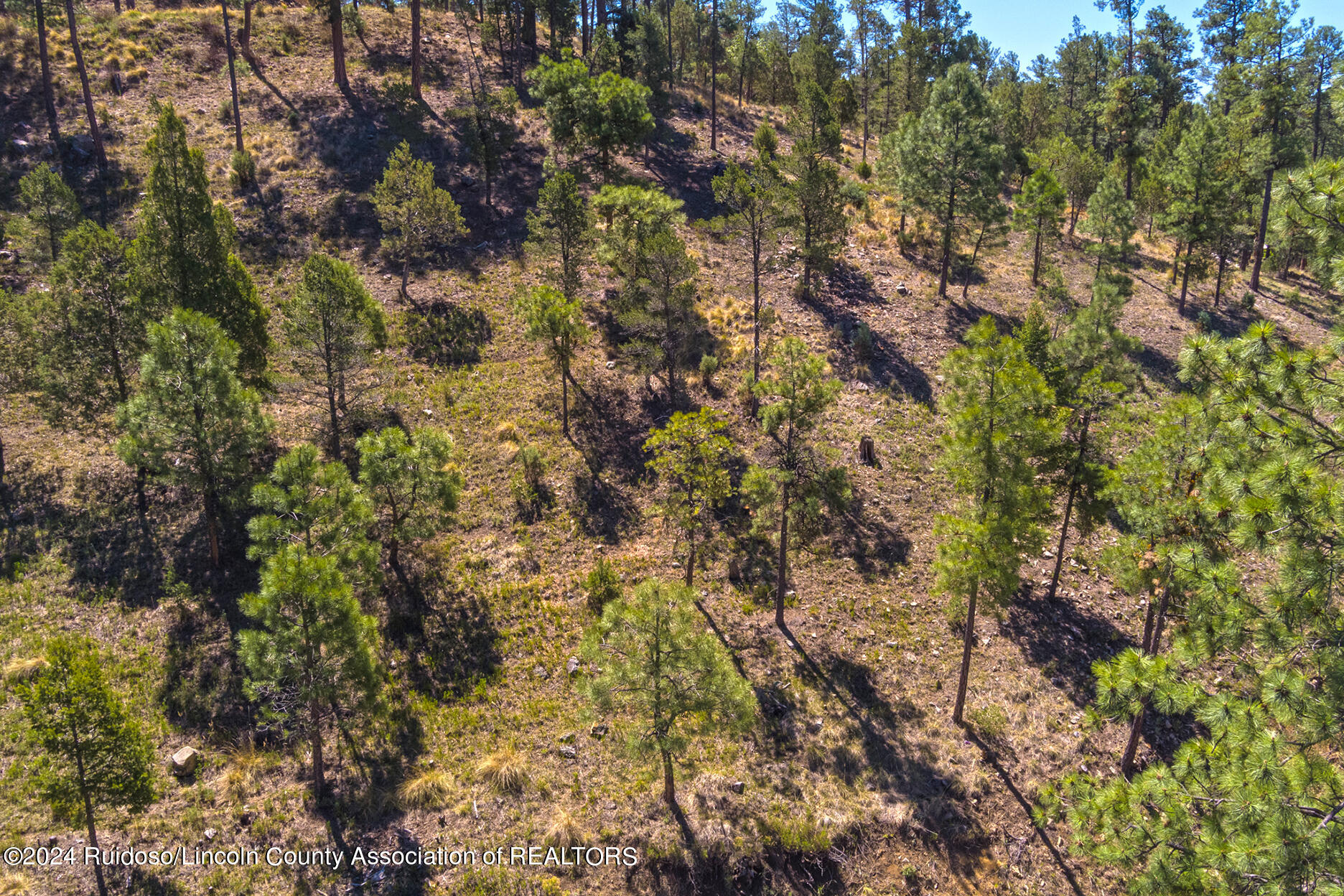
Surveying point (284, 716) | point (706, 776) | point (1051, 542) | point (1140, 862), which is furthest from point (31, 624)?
point (1051, 542)

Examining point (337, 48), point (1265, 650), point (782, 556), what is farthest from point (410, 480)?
point (337, 48)

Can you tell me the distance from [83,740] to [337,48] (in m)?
49.1

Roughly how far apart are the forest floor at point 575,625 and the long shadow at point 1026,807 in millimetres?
84

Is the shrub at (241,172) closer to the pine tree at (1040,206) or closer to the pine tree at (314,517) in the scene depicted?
the pine tree at (314,517)

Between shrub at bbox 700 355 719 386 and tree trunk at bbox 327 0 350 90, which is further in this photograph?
tree trunk at bbox 327 0 350 90

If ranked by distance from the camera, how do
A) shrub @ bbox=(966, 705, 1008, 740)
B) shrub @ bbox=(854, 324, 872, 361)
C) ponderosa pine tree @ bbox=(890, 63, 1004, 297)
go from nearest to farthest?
shrub @ bbox=(966, 705, 1008, 740) → shrub @ bbox=(854, 324, 872, 361) → ponderosa pine tree @ bbox=(890, 63, 1004, 297)

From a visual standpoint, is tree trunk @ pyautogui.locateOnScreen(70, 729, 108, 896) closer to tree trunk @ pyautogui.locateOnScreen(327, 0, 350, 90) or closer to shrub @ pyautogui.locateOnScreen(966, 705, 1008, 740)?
shrub @ pyautogui.locateOnScreen(966, 705, 1008, 740)

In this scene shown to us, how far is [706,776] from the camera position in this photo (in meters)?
18.3

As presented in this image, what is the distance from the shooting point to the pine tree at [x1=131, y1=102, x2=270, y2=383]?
909 inches

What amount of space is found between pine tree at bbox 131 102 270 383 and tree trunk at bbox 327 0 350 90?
27.7 m

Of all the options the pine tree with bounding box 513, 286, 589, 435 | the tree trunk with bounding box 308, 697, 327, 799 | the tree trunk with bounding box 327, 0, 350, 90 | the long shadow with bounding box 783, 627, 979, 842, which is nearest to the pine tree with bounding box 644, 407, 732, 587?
the long shadow with bounding box 783, 627, 979, 842

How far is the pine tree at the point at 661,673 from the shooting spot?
15180 mm

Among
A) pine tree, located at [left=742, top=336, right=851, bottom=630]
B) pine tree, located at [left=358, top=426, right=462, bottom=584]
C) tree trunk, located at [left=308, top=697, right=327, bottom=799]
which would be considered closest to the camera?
tree trunk, located at [left=308, top=697, right=327, bottom=799]

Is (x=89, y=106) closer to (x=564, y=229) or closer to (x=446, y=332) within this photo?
(x=446, y=332)
